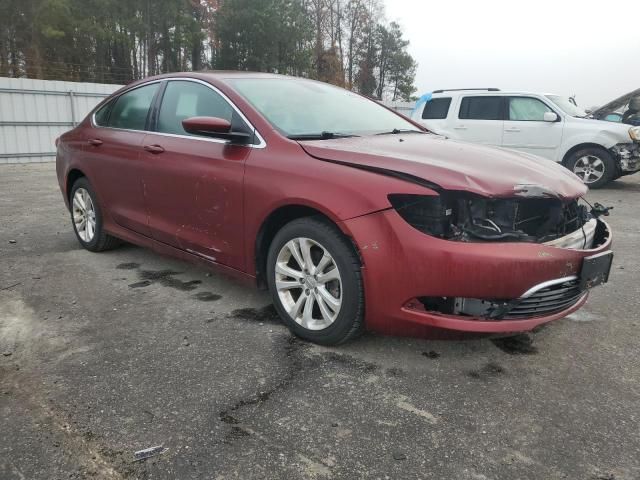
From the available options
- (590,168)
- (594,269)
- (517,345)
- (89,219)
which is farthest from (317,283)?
(590,168)

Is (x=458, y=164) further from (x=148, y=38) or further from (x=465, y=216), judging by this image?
(x=148, y=38)

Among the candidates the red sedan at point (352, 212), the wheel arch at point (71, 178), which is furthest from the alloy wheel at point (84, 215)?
the red sedan at point (352, 212)

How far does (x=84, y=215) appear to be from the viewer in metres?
4.82

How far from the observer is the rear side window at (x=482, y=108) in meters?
9.84

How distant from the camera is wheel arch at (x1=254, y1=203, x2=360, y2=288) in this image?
111 inches

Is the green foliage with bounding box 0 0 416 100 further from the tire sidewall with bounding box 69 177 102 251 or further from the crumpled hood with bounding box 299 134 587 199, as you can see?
the crumpled hood with bounding box 299 134 587 199

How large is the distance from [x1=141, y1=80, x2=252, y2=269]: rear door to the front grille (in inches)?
62.7

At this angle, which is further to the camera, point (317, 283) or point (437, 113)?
point (437, 113)

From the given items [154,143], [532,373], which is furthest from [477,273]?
[154,143]

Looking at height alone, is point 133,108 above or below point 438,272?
above

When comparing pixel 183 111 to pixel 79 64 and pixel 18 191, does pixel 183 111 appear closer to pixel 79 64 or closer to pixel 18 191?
pixel 18 191

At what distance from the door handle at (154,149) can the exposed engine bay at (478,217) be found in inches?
75.9

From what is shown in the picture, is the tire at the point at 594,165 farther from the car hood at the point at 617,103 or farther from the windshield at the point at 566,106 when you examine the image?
the car hood at the point at 617,103

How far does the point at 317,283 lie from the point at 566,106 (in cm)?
874
